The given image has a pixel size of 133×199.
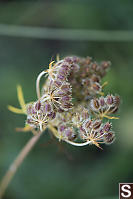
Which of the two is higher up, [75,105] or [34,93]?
[34,93]

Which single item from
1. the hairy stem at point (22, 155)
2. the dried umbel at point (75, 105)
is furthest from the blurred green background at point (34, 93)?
the dried umbel at point (75, 105)

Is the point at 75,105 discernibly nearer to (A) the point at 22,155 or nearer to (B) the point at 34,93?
(A) the point at 22,155

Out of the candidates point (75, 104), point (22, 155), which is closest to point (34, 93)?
point (22, 155)

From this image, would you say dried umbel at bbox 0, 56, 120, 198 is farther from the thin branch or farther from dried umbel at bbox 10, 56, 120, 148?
the thin branch

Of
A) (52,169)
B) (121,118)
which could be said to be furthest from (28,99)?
(121,118)

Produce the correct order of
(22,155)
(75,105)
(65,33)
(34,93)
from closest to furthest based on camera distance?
1. (75,105)
2. (22,155)
3. (34,93)
4. (65,33)

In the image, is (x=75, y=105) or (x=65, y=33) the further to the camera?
(x=65, y=33)
